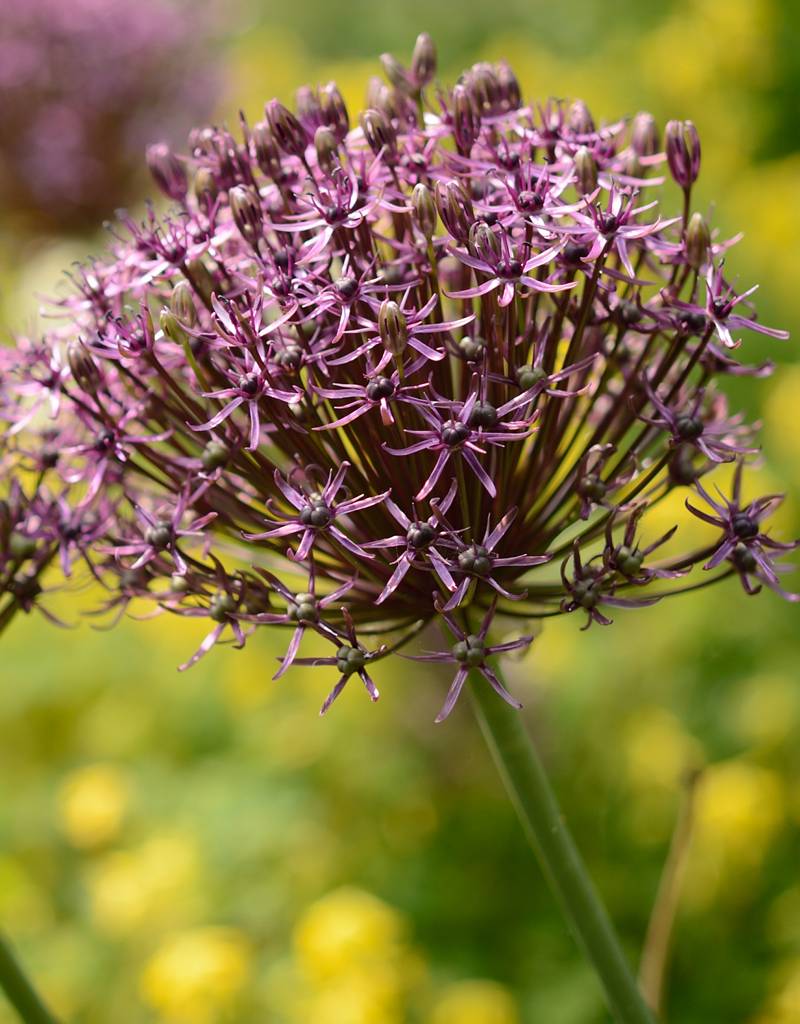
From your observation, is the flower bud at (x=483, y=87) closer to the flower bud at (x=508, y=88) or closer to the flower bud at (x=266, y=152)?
the flower bud at (x=508, y=88)

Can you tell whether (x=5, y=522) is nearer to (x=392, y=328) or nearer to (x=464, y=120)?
(x=392, y=328)

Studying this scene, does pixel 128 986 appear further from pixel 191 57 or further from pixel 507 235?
pixel 191 57

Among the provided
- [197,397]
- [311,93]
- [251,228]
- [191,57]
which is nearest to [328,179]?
[251,228]

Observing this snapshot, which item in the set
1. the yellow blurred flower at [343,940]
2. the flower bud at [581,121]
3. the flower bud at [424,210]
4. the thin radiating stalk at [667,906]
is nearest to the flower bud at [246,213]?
the flower bud at [424,210]

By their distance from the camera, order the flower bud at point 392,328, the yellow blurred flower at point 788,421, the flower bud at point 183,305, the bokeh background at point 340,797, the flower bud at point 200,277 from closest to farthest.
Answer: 1. the flower bud at point 392,328
2. the flower bud at point 183,305
3. the flower bud at point 200,277
4. the bokeh background at point 340,797
5. the yellow blurred flower at point 788,421

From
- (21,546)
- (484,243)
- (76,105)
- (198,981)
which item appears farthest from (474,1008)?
(76,105)

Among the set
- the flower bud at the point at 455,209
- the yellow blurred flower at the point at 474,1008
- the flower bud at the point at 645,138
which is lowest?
the yellow blurred flower at the point at 474,1008
